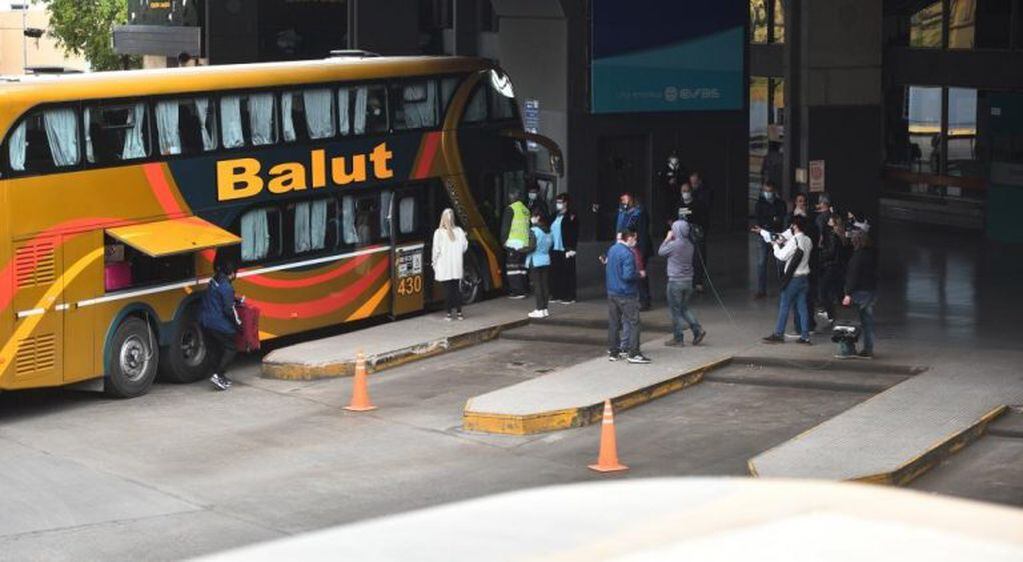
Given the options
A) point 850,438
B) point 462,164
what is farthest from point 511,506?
point 462,164

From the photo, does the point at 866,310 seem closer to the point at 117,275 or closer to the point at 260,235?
the point at 260,235

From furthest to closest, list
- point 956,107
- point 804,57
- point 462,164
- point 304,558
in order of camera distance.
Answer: point 956,107 → point 804,57 → point 462,164 → point 304,558

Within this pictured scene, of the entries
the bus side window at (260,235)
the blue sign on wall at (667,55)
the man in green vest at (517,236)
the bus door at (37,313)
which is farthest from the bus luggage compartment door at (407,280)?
the blue sign on wall at (667,55)

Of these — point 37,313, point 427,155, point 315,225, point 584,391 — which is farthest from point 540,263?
point 37,313

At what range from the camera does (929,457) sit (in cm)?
1534

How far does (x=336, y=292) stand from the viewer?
75.3 ft

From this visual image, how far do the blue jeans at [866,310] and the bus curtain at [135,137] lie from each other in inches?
330

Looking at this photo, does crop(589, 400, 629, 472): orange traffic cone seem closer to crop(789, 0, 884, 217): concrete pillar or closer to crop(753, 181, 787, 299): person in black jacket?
crop(753, 181, 787, 299): person in black jacket

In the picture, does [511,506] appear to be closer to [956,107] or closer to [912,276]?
[912,276]

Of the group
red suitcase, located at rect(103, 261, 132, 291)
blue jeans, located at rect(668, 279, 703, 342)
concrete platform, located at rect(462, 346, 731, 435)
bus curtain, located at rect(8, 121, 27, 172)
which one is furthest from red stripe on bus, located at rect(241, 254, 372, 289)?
blue jeans, located at rect(668, 279, 703, 342)

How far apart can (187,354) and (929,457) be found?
940cm

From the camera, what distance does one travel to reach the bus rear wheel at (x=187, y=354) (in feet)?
66.9

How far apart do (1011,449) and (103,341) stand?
9849 mm

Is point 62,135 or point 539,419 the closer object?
point 539,419
